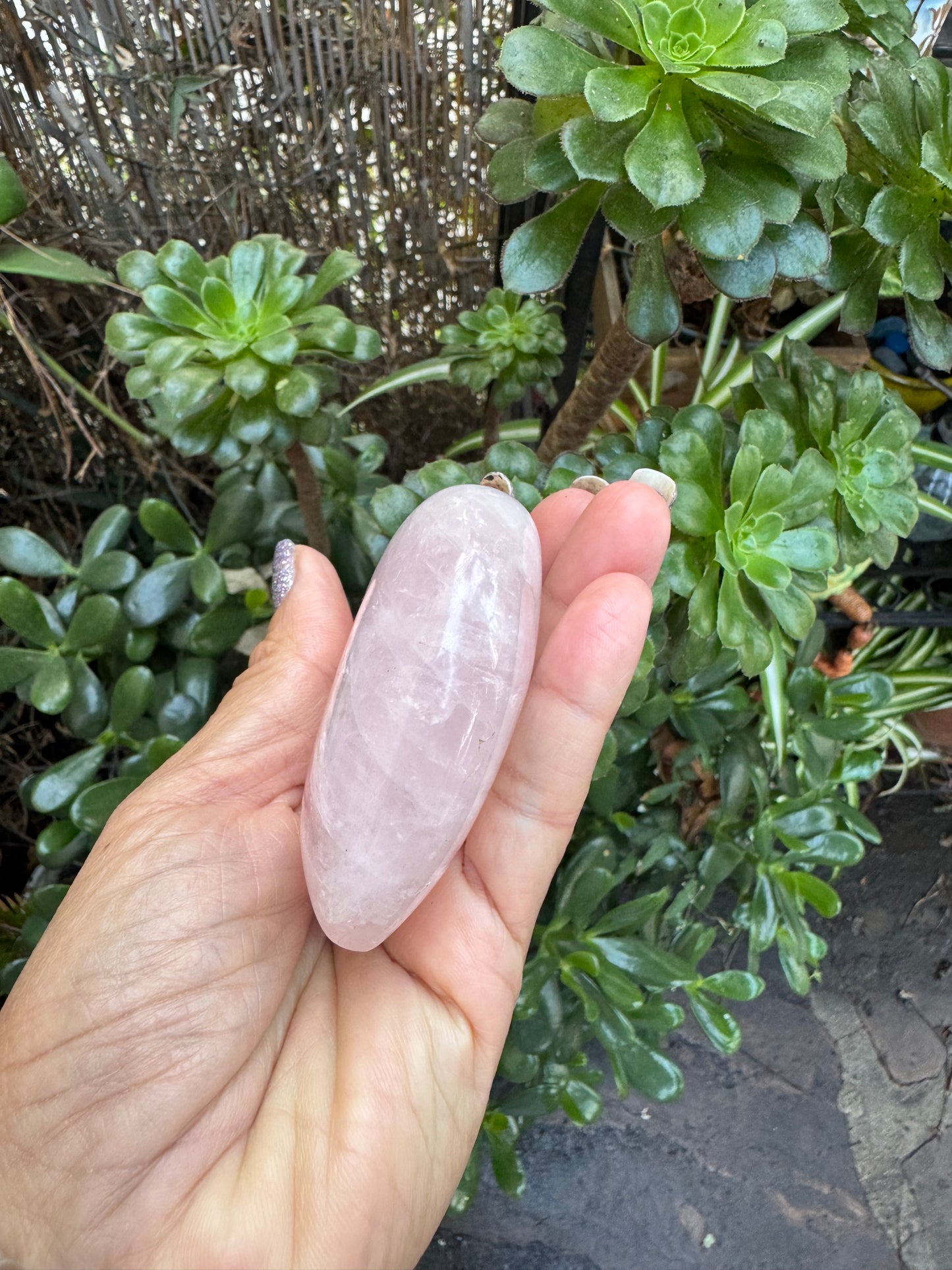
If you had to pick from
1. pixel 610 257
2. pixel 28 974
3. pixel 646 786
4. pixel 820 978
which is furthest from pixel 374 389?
pixel 820 978

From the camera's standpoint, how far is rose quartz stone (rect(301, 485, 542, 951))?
2.47ft

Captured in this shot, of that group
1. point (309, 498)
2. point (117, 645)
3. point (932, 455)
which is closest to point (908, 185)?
point (932, 455)

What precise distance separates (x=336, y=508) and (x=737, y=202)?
709 millimetres

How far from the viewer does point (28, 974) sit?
0.78 m

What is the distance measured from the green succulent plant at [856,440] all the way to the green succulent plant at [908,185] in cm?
9

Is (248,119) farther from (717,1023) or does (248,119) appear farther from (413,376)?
(717,1023)

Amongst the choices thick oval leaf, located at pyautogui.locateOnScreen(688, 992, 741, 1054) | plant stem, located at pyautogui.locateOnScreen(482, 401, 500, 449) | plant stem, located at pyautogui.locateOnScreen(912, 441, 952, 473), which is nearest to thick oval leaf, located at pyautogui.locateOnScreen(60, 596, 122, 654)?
plant stem, located at pyautogui.locateOnScreen(482, 401, 500, 449)

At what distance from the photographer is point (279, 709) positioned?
2.91 feet

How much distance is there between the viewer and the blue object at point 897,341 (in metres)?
1.63

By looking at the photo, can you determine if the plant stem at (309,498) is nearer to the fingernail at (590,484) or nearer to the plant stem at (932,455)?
the fingernail at (590,484)

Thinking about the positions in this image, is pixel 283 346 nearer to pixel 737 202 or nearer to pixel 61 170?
pixel 737 202

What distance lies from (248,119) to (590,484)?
0.81m

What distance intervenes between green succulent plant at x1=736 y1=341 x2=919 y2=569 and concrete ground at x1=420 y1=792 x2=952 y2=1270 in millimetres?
986

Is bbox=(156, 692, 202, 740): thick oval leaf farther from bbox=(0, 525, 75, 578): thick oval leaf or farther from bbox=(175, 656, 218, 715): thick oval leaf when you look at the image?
bbox=(0, 525, 75, 578): thick oval leaf
